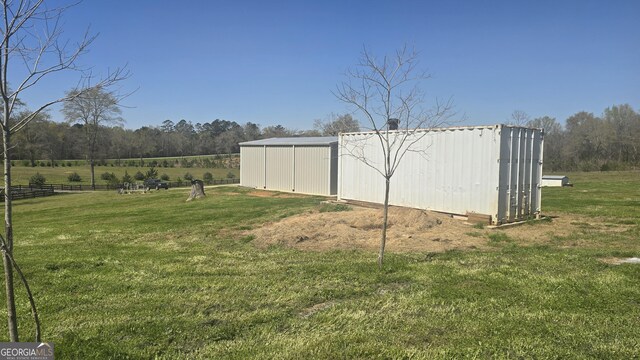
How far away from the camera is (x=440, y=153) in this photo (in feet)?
43.7

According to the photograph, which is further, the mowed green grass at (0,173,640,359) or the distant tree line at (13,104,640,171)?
the distant tree line at (13,104,640,171)

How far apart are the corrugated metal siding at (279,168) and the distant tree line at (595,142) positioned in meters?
35.0

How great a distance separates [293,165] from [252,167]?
4.70m

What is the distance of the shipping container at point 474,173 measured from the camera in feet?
38.8

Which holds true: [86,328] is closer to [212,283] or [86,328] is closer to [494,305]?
[212,283]

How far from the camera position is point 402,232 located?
33.9ft

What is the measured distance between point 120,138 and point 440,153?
77720 millimetres

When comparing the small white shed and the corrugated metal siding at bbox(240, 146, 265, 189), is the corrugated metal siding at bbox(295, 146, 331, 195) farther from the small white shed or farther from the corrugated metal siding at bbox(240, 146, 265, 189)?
the small white shed

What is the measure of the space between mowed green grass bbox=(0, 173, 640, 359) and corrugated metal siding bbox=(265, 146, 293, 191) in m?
15.8

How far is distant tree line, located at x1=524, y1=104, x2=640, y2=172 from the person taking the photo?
48875 millimetres

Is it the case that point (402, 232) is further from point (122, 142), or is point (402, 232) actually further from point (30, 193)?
point (122, 142)

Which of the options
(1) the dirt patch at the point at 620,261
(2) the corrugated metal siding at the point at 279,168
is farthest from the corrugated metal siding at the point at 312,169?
(1) the dirt patch at the point at 620,261

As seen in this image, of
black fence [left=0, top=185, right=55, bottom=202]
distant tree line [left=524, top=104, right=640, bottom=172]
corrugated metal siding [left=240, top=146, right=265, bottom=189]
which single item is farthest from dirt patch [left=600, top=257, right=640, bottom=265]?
distant tree line [left=524, top=104, right=640, bottom=172]

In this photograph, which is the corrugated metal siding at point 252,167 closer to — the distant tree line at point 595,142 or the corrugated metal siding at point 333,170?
the corrugated metal siding at point 333,170
